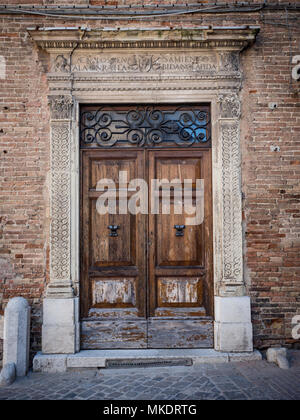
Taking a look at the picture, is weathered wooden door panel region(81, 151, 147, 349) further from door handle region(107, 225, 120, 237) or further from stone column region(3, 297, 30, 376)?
stone column region(3, 297, 30, 376)

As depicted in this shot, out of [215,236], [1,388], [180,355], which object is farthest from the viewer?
[215,236]

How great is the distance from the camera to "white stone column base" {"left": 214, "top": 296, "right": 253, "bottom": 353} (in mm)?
4867

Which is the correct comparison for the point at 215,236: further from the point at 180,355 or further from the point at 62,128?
the point at 62,128

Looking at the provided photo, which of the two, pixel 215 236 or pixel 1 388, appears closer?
pixel 1 388

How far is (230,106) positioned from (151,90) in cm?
118

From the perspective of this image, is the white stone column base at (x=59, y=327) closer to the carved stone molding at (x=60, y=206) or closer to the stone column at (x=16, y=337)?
the carved stone molding at (x=60, y=206)

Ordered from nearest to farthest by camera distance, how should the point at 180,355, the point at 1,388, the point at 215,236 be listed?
the point at 1,388
the point at 180,355
the point at 215,236

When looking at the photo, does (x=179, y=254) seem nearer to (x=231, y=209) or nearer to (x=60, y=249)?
(x=231, y=209)

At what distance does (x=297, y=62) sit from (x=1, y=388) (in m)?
5.92

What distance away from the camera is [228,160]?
512cm

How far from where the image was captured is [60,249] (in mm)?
5012

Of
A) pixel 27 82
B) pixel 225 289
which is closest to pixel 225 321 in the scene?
pixel 225 289

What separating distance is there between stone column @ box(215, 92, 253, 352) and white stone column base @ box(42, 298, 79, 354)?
6.62ft

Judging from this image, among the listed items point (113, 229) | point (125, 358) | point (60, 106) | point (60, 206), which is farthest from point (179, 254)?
point (60, 106)
